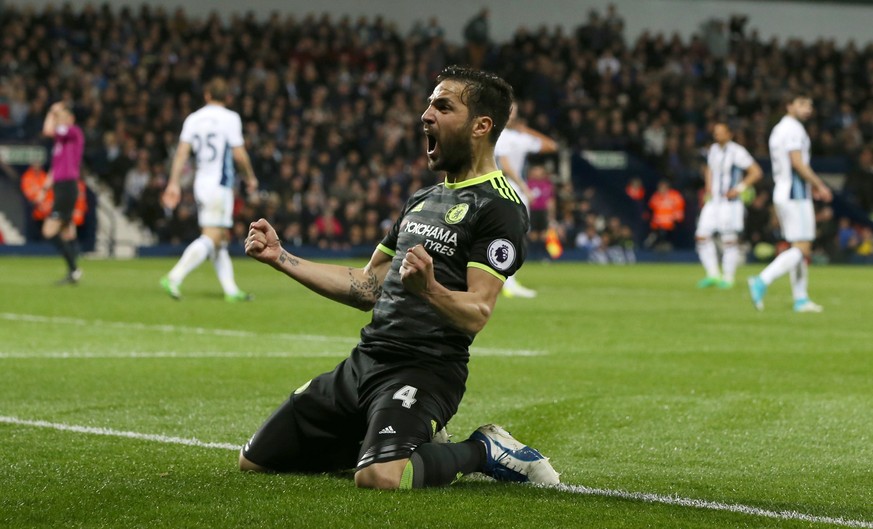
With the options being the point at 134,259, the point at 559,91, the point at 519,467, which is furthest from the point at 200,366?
the point at 559,91

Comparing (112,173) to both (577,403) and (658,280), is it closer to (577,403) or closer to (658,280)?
(658,280)

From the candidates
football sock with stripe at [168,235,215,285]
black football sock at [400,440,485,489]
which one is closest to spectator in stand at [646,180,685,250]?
football sock with stripe at [168,235,215,285]

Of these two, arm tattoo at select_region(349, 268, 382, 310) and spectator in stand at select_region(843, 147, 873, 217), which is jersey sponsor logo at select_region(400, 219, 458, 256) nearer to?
arm tattoo at select_region(349, 268, 382, 310)

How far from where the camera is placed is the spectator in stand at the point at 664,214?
3447 centimetres

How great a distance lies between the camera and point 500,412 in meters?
7.54

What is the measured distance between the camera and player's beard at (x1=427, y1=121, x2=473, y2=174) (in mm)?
5539

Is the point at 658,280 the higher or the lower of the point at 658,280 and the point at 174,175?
the lower

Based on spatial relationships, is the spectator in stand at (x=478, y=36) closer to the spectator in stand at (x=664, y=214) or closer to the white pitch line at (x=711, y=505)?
the spectator in stand at (x=664, y=214)

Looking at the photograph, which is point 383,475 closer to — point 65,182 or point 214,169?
point 214,169

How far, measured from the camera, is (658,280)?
23547 mm

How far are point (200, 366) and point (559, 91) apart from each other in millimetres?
29794

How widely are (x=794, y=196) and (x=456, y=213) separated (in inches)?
423

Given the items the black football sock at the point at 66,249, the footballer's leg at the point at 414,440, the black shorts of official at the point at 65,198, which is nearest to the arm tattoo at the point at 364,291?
the footballer's leg at the point at 414,440

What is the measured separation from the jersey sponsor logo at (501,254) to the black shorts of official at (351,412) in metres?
0.53
